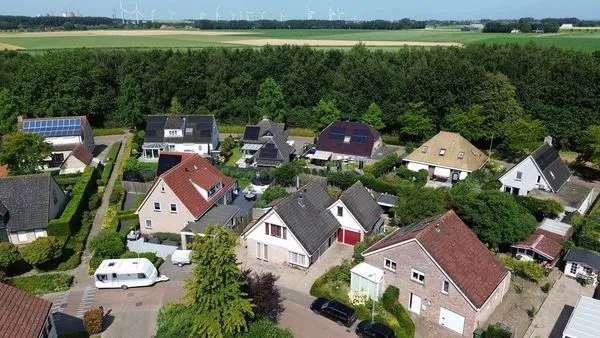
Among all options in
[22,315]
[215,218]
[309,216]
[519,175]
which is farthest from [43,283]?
[519,175]

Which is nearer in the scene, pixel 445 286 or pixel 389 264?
pixel 445 286

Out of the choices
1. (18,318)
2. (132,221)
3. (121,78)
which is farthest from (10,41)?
(18,318)

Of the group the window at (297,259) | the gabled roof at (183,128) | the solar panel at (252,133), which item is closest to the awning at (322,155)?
the solar panel at (252,133)

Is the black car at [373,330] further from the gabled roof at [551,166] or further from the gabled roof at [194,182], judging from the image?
the gabled roof at [551,166]

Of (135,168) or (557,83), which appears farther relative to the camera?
(557,83)

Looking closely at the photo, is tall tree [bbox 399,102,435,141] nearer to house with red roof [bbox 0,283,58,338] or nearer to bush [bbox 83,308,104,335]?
bush [bbox 83,308,104,335]

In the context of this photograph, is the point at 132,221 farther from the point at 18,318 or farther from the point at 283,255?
the point at 18,318

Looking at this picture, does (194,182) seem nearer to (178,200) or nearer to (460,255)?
(178,200)
